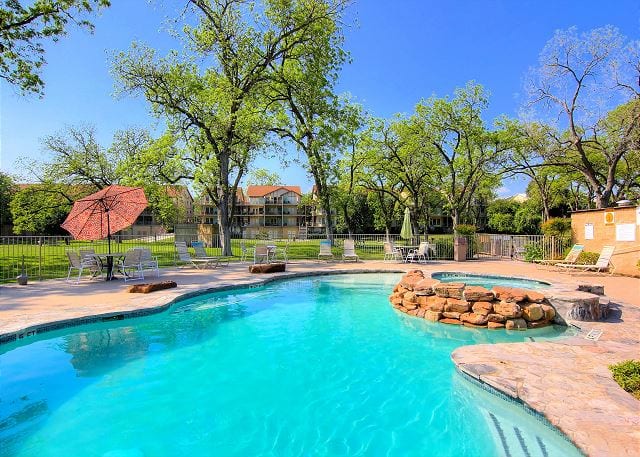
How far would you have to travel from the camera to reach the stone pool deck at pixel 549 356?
3180 mm

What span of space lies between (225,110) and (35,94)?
7734mm

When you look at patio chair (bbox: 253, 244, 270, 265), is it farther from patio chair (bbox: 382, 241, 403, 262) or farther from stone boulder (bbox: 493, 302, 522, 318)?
stone boulder (bbox: 493, 302, 522, 318)

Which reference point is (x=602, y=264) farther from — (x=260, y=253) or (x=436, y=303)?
(x=260, y=253)

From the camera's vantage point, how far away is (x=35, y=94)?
48.2 ft

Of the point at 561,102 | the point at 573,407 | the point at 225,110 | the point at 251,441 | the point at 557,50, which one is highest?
the point at 557,50

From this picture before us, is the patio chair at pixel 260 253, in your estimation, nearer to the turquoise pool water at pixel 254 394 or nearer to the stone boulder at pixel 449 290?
the turquoise pool water at pixel 254 394

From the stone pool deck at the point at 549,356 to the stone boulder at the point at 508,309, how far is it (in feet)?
3.61

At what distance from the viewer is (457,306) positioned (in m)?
7.64

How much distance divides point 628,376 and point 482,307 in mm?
3442

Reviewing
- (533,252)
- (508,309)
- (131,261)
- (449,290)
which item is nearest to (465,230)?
(533,252)

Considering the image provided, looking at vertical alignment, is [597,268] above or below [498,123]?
below

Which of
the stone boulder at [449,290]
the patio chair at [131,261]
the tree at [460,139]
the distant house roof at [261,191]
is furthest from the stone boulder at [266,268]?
the distant house roof at [261,191]

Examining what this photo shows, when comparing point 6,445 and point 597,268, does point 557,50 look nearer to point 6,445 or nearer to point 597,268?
point 597,268

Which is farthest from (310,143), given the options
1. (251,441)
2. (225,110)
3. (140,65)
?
(251,441)
